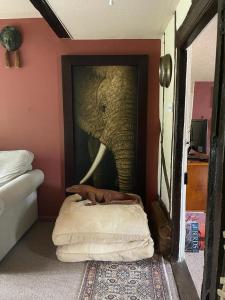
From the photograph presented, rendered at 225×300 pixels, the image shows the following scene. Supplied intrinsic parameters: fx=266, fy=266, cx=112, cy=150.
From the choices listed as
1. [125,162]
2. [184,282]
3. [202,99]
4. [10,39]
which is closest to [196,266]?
[184,282]

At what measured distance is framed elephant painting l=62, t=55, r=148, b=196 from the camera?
2.95 metres

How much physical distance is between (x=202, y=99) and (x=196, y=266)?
325 centimetres

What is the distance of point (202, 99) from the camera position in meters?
4.78

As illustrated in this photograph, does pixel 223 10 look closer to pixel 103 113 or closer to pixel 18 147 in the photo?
pixel 103 113

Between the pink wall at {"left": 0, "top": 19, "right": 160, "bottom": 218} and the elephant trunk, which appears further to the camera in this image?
the elephant trunk

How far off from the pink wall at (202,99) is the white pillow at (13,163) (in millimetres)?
3184

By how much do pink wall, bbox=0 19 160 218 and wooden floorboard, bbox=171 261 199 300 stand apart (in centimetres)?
104

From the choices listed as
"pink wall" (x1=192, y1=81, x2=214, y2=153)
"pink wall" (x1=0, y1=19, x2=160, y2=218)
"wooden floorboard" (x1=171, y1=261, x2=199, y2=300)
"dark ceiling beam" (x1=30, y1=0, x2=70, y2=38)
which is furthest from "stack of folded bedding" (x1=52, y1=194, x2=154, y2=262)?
"pink wall" (x1=192, y1=81, x2=214, y2=153)

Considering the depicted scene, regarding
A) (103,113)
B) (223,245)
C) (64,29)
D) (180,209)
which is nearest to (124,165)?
(103,113)

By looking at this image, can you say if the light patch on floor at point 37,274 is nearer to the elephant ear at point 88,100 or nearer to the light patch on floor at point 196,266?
the light patch on floor at point 196,266

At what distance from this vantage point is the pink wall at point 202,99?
15.5ft

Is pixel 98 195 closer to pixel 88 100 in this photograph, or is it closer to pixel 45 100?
pixel 88 100

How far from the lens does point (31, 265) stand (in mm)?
2289

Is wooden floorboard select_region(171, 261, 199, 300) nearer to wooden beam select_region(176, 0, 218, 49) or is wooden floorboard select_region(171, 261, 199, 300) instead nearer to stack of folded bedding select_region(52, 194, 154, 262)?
stack of folded bedding select_region(52, 194, 154, 262)
